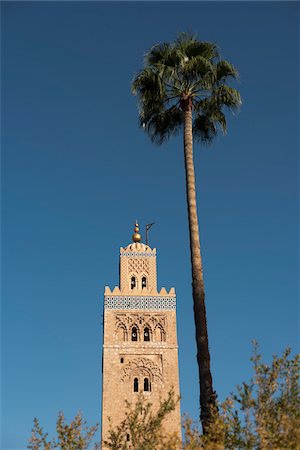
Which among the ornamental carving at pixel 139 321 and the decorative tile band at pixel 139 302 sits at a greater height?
the decorative tile band at pixel 139 302

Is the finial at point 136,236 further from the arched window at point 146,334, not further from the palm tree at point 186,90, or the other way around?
the palm tree at point 186,90

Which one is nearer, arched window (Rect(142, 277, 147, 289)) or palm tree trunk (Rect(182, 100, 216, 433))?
palm tree trunk (Rect(182, 100, 216, 433))

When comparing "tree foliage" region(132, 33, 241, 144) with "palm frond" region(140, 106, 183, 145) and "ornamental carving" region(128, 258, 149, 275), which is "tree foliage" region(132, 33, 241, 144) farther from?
"ornamental carving" region(128, 258, 149, 275)

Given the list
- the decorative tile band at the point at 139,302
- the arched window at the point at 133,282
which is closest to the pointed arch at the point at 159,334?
the decorative tile band at the point at 139,302

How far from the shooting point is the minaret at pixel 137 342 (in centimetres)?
3431

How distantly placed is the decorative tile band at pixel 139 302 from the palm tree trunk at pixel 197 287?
21.3 m

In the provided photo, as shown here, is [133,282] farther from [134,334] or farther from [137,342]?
[137,342]

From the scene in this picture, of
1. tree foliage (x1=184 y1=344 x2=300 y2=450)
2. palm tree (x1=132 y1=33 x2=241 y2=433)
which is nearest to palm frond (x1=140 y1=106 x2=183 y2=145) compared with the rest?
palm tree (x1=132 y1=33 x2=241 y2=433)

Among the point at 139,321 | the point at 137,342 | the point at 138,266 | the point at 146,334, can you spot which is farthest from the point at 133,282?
the point at 137,342

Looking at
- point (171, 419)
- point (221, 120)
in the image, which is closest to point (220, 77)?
point (221, 120)

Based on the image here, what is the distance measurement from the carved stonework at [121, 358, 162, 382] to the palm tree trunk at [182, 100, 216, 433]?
68.1 ft

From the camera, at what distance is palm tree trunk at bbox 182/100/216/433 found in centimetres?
1320

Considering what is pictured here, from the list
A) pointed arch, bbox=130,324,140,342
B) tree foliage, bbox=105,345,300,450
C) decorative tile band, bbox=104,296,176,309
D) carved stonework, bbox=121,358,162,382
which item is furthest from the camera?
decorative tile band, bbox=104,296,176,309

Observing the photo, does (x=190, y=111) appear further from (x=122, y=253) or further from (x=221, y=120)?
(x=122, y=253)
